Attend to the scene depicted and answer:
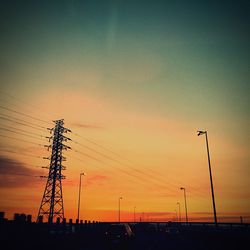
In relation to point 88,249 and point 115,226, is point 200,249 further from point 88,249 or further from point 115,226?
point 88,249

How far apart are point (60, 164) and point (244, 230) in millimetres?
29396

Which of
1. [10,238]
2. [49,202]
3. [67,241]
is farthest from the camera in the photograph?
[49,202]

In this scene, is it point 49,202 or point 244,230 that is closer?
point 244,230

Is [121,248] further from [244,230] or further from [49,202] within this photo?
[49,202]

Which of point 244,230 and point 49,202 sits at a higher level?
point 49,202

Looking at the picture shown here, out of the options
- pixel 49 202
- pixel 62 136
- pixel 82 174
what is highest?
pixel 62 136

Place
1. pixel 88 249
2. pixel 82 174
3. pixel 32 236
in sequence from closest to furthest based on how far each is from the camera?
1. pixel 32 236
2. pixel 88 249
3. pixel 82 174

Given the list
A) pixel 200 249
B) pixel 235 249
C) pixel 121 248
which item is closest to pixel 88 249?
pixel 121 248

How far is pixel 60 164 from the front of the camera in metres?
42.8

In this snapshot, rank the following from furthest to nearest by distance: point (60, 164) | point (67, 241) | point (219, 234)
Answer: point (60, 164) < point (219, 234) < point (67, 241)

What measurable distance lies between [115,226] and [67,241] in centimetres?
426

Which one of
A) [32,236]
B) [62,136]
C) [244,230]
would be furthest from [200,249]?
[62,136]

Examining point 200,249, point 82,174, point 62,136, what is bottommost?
point 200,249

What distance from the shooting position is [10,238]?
1425cm
